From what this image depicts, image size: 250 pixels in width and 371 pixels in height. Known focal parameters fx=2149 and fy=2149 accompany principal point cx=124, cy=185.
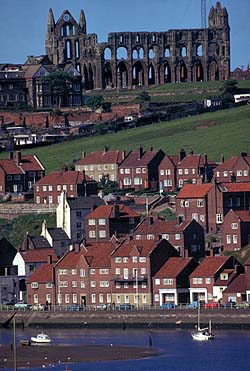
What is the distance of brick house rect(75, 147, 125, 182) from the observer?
179 m

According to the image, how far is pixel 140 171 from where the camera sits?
574 ft

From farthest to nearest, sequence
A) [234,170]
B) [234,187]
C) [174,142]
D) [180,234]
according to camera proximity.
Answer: [174,142], [234,170], [234,187], [180,234]

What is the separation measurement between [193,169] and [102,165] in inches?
451

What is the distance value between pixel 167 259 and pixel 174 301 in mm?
4036

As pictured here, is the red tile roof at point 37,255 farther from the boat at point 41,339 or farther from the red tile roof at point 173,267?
the boat at point 41,339

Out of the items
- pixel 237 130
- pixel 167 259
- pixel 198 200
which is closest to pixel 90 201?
pixel 198 200

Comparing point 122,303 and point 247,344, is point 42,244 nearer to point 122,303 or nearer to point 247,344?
point 122,303

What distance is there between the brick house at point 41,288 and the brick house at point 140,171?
33926mm

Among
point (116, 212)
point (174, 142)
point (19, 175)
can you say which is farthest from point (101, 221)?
point (174, 142)

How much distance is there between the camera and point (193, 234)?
14375 cm

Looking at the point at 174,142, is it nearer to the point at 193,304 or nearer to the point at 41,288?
the point at 41,288

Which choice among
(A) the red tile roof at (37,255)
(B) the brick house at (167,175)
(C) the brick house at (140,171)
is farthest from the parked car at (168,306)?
(C) the brick house at (140,171)

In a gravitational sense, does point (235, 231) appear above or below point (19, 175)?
below

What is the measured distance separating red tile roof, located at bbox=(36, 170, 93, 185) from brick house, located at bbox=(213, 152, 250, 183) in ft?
36.4
